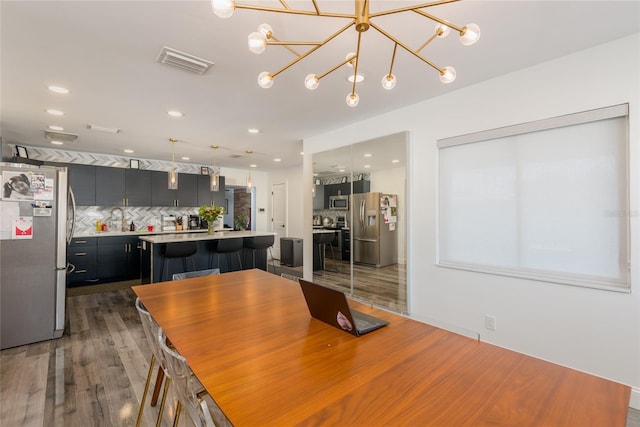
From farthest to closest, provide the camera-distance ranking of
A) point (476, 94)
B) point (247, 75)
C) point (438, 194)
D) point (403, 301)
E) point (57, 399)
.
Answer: point (403, 301) → point (438, 194) → point (476, 94) → point (247, 75) → point (57, 399)

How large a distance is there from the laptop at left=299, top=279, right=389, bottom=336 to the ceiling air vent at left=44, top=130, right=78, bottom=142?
15.8ft

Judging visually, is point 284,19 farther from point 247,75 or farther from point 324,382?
point 324,382

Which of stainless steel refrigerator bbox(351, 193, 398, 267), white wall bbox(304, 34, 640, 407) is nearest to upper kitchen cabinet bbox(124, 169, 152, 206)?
stainless steel refrigerator bbox(351, 193, 398, 267)

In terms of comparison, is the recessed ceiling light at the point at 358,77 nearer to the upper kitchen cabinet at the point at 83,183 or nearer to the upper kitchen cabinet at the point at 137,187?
the upper kitchen cabinet at the point at 137,187

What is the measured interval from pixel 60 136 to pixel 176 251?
248cm

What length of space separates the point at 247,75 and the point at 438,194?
7.00 feet

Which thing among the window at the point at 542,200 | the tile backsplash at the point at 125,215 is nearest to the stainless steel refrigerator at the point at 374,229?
the window at the point at 542,200

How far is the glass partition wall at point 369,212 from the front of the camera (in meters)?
3.28

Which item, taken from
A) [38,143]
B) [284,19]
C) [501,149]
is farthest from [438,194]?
[38,143]

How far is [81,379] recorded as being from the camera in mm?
2227

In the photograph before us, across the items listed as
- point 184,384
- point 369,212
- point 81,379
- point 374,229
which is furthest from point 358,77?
point 81,379

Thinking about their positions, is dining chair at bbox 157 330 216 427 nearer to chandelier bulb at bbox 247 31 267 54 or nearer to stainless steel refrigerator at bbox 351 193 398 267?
chandelier bulb at bbox 247 31 267 54

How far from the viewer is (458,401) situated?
0.79m

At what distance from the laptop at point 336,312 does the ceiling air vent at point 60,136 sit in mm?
4829
